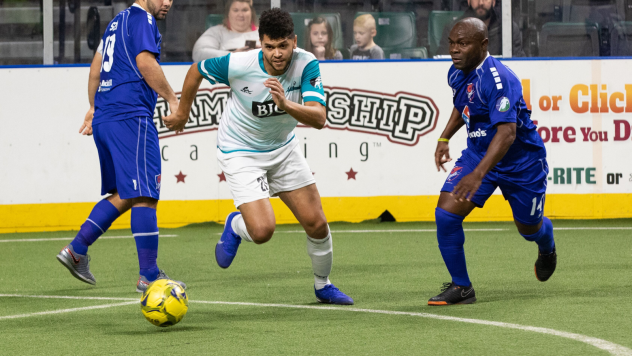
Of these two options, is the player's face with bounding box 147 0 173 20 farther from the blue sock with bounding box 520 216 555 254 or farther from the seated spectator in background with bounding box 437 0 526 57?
the seated spectator in background with bounding box 437 0 526 57

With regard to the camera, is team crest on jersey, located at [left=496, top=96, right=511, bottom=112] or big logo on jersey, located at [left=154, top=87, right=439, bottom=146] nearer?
team crest on jersey, located at [left=496, top=96, right=511, bottom=112]

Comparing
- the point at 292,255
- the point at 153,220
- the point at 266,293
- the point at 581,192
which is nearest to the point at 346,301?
the point at 266,293

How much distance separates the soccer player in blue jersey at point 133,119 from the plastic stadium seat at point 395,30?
473 centimetres

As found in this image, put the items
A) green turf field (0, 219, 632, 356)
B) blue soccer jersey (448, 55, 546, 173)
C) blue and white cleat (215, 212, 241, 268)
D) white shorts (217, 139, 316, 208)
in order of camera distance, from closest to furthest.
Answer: green turf field (0, 219, 632, 356)
blue soccer jersey (448, 55, 546, 173)
white shorts (217, 139, 316, 208)
blue and white cleat (215, 212, 241, 268)

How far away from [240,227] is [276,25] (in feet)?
4.88

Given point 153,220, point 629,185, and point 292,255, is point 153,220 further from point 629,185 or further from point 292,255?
point 629,185

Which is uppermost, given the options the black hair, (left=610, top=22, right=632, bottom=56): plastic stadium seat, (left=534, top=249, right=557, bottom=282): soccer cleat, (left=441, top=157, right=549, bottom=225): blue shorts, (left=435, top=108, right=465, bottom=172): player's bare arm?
(left=610, top=22, right=632, bottom=56): plastic stadium seat

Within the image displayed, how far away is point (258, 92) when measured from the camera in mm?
5426

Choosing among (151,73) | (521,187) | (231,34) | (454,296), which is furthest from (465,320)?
(231,34)

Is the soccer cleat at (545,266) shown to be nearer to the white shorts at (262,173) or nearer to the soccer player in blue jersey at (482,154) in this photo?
the soccer player in blue jersey at (482,154)

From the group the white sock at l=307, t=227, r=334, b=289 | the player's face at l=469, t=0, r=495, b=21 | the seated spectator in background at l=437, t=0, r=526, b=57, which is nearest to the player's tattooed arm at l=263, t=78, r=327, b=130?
the white sock at l=307, t=227, r=334, b=289

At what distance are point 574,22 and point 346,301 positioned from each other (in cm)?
630

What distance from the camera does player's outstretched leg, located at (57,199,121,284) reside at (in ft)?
20.4

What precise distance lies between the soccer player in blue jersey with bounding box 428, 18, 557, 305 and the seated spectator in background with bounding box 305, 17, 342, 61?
4.78 meters
